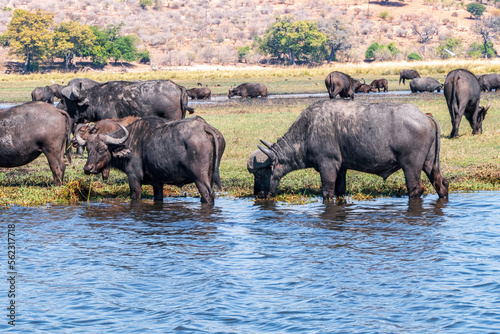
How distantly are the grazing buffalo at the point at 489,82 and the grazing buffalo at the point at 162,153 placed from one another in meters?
30.5

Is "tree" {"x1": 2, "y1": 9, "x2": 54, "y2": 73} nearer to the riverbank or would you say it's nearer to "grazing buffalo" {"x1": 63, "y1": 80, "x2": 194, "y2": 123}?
the riverbank

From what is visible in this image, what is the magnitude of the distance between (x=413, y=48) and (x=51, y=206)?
89641mm

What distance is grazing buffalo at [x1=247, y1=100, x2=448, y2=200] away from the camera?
Result: 414 inches

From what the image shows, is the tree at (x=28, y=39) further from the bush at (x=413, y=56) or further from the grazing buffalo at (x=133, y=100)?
the grazing buffalo at (x=133, y=100)

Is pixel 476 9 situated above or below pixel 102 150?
above

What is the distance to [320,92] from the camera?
4081cm

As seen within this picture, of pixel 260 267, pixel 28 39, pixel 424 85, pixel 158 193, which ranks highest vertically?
pixel 28 39

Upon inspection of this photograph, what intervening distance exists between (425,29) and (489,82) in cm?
6580

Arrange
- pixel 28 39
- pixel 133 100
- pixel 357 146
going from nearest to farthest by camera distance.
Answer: pixel 357 146 → pixel 133 100 → pixel 28 39

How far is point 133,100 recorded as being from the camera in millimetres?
15617

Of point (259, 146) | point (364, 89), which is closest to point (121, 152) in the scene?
point (259, 146)

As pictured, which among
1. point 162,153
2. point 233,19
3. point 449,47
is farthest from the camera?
point 233,19

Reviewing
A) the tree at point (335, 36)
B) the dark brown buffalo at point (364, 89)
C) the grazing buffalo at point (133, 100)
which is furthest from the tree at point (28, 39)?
the grazing buffalo at point (133, 100)

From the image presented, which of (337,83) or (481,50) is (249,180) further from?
(481,50)
